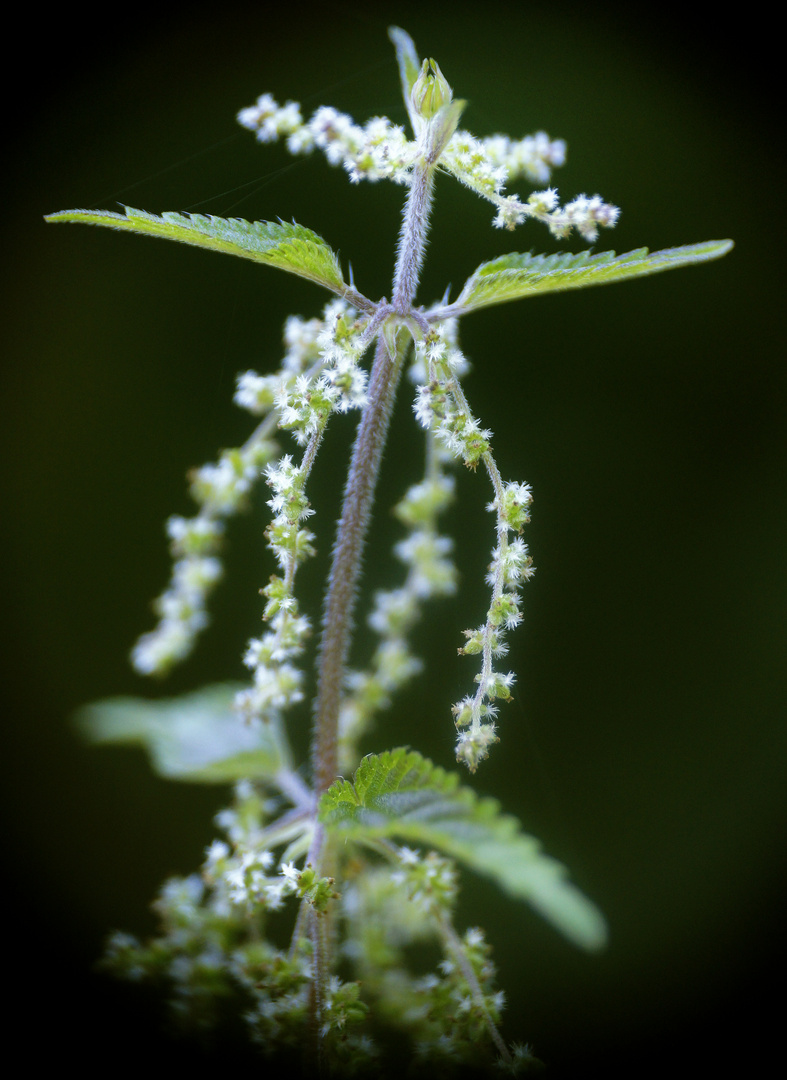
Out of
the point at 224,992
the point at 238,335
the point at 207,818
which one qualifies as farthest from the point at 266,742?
the point at 238,335

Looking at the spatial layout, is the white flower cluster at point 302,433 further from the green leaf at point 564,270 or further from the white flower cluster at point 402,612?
the white flower cluster at point 402,612

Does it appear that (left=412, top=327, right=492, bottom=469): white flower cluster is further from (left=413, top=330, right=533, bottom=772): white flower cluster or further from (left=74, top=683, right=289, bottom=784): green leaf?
(left=74, top=683, right=289, bottom=784): green leaf

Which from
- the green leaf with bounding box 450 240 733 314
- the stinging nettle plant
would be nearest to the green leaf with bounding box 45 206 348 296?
the stinging nettle plant

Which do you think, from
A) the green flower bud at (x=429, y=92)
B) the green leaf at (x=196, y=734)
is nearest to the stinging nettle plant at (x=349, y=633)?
the green flower bud at (x=429, y=92)

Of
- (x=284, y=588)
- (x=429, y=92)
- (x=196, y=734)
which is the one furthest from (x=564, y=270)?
(x=196, y=734)

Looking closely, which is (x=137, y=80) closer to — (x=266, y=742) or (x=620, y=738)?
(x=266, y=742)

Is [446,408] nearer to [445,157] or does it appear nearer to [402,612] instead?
[445,157]

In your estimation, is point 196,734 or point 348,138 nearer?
point 348,138
